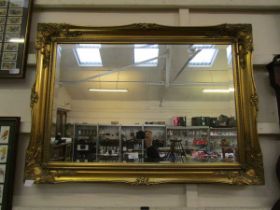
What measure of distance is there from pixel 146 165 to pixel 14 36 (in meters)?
1.02

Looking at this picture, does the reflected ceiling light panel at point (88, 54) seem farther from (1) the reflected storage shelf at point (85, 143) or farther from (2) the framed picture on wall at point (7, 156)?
(2) the framed picture on wall at point (7, 156)

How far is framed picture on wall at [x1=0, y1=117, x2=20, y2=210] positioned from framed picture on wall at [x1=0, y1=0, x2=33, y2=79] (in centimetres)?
26

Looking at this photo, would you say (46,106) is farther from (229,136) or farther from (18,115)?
(229,136)

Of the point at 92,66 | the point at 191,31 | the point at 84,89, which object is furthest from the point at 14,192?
the point at 191,31

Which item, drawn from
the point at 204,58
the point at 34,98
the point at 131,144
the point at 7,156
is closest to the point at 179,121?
the point at 131,144

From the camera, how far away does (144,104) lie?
1338 mm

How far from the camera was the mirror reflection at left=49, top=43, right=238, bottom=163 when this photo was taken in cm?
129

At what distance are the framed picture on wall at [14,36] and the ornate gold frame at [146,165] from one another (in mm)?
94

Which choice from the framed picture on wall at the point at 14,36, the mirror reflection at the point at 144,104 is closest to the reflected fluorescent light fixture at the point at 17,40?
the framed picture on wall at the point at 14,36

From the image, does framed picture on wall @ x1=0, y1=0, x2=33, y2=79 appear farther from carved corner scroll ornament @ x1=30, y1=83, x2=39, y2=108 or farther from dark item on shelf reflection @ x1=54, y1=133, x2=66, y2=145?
dark item on shelf reflection @ x1=54, y1=133, x2=66, y2=145

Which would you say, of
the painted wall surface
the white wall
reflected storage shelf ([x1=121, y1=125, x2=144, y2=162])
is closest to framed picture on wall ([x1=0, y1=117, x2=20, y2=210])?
the painted wall surface

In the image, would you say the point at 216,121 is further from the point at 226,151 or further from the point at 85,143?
the point at 85,143

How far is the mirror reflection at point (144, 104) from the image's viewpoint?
1.29 m

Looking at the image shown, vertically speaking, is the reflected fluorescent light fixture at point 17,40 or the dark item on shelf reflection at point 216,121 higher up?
the reflected fluorescent light fixture at point 17,40
